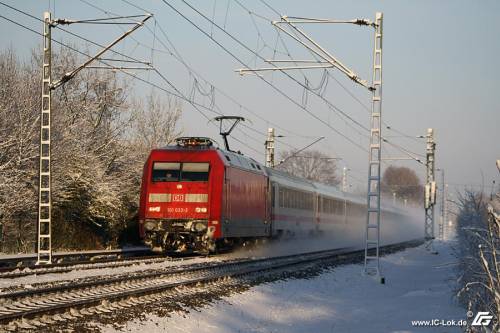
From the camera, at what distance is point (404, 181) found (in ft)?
408

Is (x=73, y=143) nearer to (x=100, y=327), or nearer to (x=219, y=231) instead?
(x=219, y=231)

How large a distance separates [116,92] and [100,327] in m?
29.7

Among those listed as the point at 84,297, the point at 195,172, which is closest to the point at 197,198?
the point at 195,172

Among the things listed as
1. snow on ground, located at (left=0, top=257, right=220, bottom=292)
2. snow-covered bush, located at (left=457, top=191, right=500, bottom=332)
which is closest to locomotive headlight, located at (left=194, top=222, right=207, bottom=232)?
snow on ground, located at (left=0, top=257, right=220, bottom=292)

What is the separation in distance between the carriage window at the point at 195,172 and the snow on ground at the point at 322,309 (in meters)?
4.99

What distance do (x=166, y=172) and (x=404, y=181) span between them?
346 ft

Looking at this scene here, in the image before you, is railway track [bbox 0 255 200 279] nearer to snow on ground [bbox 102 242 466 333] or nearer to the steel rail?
the steel rail

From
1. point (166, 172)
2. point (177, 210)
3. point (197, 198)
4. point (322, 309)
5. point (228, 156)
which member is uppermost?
point (228, 156)

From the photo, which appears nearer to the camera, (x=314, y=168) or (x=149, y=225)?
(x=149, y=225)

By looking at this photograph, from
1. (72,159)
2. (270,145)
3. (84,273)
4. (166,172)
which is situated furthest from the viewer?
(270,145)

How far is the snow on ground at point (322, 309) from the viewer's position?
468 inches

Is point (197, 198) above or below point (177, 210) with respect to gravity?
above

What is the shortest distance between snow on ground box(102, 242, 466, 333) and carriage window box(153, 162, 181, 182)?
574cm

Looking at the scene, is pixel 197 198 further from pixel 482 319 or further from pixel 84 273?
pixel 482 319
